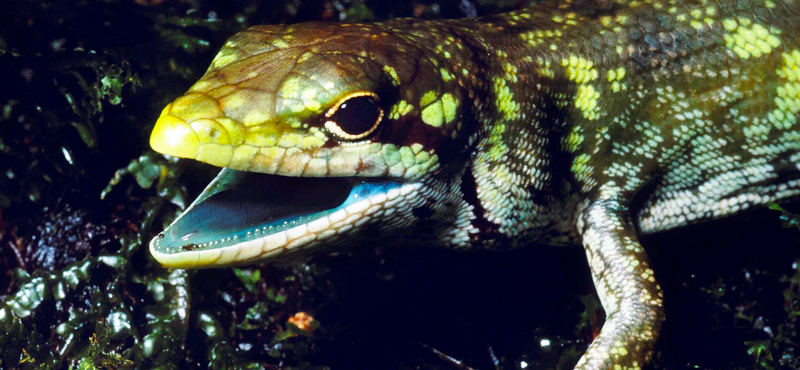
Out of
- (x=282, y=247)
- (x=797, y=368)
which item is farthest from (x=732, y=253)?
(x=282, y=247)

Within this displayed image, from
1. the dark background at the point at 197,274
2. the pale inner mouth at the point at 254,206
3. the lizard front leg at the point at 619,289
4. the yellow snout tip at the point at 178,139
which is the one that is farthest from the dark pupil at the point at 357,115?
the dark background at the point at 197,274

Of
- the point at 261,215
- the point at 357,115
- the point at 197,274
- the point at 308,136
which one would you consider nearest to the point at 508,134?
the point at 357,115

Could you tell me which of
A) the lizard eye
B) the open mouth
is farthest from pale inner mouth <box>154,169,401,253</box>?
the lizard eye

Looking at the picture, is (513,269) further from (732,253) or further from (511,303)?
(732,253)

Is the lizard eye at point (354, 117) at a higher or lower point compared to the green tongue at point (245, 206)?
higher

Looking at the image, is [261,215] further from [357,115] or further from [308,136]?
[357,115]

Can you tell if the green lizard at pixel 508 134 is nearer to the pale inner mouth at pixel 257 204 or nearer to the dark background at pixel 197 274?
the pale inner mouth at pixel 257 204

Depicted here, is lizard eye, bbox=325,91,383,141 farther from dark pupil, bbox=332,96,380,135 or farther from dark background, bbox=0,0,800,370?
dark background, bbox=0,0,800,370
